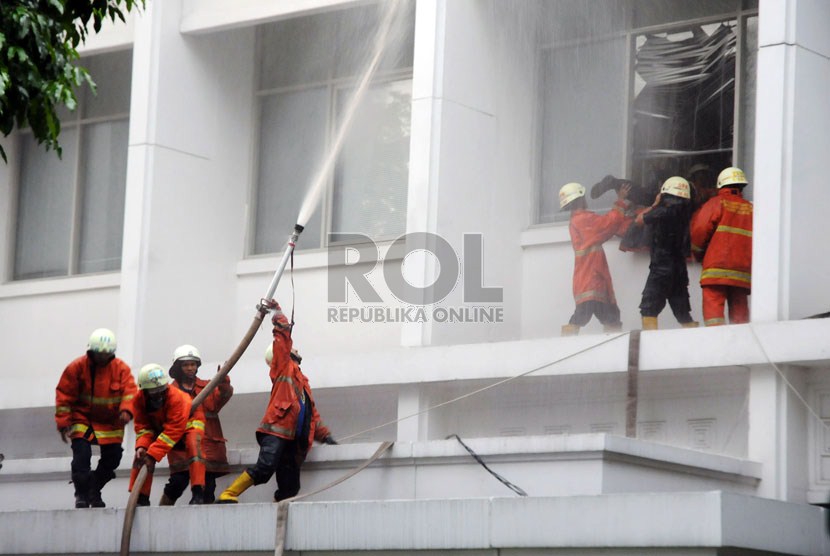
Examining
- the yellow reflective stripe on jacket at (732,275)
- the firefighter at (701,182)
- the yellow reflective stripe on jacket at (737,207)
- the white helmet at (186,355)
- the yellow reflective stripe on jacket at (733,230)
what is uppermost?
the firefighter at (701,182)

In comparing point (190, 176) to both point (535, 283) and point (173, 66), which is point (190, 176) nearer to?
point (173, 66)

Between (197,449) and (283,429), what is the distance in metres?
0.82

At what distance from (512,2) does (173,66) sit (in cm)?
419

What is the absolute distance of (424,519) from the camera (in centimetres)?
1100

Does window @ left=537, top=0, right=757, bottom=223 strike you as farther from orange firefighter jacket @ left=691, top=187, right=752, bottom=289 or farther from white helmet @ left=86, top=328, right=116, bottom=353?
white helmet @ left=86, top=328, right=116, bottom=353

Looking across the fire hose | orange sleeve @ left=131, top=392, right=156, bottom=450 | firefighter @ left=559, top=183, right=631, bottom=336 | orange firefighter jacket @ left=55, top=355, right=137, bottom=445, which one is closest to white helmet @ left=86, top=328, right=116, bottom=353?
orange firefighter jacket @ left=55, top=355, right=137, bottom=445

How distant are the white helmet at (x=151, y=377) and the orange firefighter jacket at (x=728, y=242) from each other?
4814 mm

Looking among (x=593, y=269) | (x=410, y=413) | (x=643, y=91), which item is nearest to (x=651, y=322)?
(x=593, y=269)

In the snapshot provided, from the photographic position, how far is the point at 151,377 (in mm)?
12594

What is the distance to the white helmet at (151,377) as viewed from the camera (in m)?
12.6

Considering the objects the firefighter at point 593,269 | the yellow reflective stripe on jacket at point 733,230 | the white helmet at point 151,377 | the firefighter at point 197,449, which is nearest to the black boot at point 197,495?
the firefighter at point 197,449

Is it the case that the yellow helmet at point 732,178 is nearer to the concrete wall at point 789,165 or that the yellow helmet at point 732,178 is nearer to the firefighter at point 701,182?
the concrete wall at point 789,165

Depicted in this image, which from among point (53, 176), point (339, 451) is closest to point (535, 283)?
point (339, 451)

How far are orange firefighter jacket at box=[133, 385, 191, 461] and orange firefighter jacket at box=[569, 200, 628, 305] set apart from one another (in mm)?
3987
